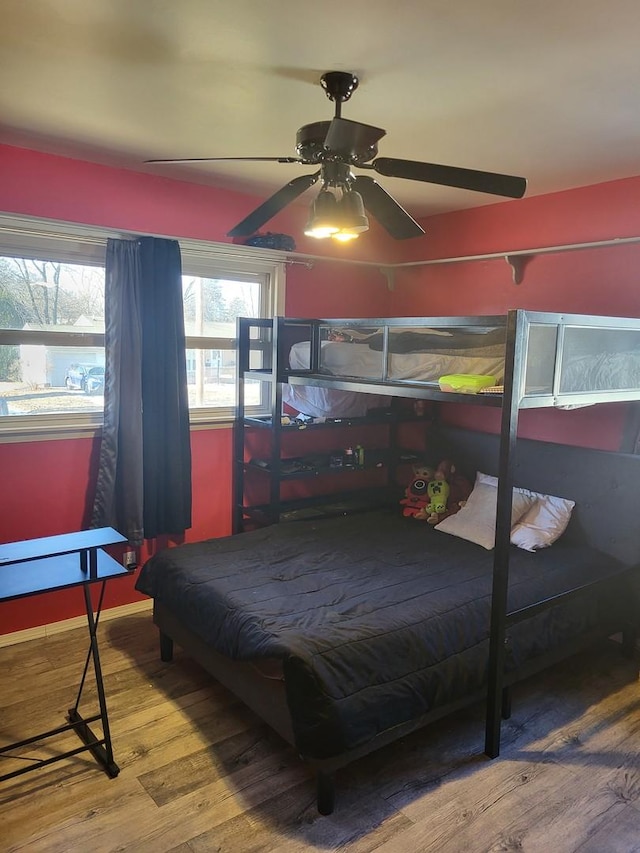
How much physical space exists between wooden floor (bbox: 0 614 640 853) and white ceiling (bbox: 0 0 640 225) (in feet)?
8.20

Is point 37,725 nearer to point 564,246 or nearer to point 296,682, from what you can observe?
point 296,682

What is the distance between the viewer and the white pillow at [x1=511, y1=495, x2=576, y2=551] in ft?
10.7

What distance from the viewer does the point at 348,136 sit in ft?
5.57

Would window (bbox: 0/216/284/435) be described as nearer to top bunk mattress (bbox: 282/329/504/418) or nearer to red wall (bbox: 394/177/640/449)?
top bunk mattress (bbox: 282/329/504/418)

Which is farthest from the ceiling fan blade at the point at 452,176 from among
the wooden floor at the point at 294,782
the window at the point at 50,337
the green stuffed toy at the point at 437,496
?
the green stuffed toy at the point at 437,496

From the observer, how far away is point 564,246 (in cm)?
337

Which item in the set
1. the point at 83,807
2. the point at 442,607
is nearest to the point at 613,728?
the point at 442,607

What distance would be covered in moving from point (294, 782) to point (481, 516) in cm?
183

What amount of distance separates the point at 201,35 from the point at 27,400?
2.10m

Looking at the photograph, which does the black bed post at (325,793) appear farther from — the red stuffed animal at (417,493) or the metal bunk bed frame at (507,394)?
the red stuffed animal at (417,493)

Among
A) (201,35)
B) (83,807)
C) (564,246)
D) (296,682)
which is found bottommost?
(83,807)

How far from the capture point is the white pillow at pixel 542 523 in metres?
3.27

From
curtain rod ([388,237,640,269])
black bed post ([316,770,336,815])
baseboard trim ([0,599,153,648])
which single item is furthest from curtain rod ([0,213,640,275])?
black bed post ([316,770,336,815])

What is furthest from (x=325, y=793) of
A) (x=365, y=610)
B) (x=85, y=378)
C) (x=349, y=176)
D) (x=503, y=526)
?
(x=85, y=378)
